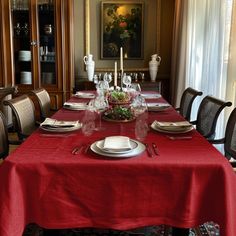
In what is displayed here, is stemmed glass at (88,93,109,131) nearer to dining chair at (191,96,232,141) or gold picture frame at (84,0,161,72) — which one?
dining chair at (191,96,232,141)

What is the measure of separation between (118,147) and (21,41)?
3.64m

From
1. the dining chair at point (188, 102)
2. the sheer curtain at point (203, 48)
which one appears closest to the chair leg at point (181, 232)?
the dining chair at point (188, 102)

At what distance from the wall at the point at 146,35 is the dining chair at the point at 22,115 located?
8.24ft

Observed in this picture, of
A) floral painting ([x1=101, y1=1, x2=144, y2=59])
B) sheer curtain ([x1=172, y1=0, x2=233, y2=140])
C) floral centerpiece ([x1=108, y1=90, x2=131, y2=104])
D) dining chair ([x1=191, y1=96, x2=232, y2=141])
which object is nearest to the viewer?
dining chair ([x1=191, y1=96, x2=232, y2=141])

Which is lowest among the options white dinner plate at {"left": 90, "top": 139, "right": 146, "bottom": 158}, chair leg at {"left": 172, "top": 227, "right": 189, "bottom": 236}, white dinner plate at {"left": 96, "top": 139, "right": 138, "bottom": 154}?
chair leg at {"left": 172, "top": 227, "right": 189, "bottom": 236}

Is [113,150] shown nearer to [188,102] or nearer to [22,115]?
[22,115]

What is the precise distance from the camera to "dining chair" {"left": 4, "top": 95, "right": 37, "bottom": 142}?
2.40 meters

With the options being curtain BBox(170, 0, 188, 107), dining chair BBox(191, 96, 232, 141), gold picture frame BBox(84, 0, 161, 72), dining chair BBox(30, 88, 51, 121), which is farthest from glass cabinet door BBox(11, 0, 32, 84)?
dining chair BBox(191, 96, 232, 141)

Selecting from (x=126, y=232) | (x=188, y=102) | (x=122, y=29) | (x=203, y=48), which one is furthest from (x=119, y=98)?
(x=122, y=29)

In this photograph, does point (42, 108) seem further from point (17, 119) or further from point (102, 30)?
point (102, 30)

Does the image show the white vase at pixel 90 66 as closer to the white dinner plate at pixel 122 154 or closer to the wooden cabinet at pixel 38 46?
the wooden cabinet at pixel 38 46

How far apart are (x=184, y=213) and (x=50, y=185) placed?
60 cm

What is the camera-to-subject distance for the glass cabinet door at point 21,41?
459 cm

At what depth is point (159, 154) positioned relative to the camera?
5.00 feet
